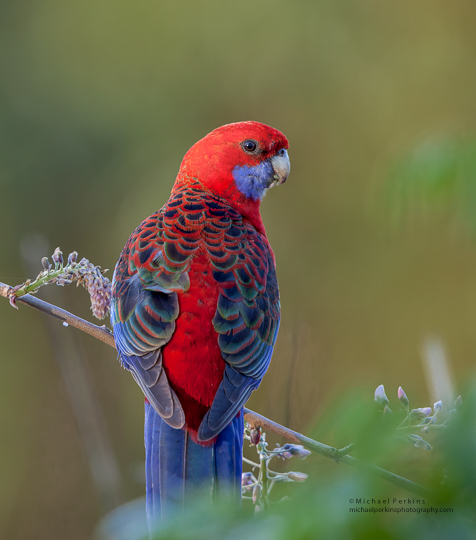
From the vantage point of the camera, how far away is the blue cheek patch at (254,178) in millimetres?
2510

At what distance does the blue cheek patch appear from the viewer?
2.51 meters

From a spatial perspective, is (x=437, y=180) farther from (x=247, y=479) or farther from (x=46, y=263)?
(x=46, y=263)

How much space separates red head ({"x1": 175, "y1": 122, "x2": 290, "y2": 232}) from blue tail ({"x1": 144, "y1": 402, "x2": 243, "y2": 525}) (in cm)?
105

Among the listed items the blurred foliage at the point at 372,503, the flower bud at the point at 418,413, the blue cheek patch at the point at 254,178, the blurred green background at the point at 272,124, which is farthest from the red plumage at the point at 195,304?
the blurred green background at the point at 272,124

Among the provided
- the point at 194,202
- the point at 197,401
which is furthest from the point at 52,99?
the point at 197,401

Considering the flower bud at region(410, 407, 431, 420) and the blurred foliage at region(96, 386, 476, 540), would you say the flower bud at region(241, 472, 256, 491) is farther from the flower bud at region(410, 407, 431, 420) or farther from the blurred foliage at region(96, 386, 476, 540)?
the blurred foliage at region(96, 386, 476, 540)

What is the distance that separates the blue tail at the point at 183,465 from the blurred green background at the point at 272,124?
8.10 ft

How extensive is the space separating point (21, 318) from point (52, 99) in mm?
2340

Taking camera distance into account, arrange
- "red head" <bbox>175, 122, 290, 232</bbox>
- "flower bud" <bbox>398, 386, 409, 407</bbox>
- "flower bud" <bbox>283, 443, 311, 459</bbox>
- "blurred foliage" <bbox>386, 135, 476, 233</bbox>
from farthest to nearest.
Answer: "red head" <bbox>175, 122, 290, 232</bbox> → "flower bud" <bbox>283, 443, 311, 459</bbox> → "flower bud" <bbox>398, 386, 409, 407</bbox> → "blurred foliage" <bbox>386, 135, 476, 233</bbox>

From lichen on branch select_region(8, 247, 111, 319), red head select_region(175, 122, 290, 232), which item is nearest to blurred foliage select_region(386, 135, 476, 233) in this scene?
lichen on branch select_region(8, 247, 111, 319)

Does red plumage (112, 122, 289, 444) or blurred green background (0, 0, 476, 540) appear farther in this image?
blurred green background (0, 0, 476, 540)

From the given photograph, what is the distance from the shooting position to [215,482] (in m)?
1.64

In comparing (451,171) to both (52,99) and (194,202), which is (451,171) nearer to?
(194,202)

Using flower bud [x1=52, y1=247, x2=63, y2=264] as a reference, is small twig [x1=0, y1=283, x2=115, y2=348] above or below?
below
